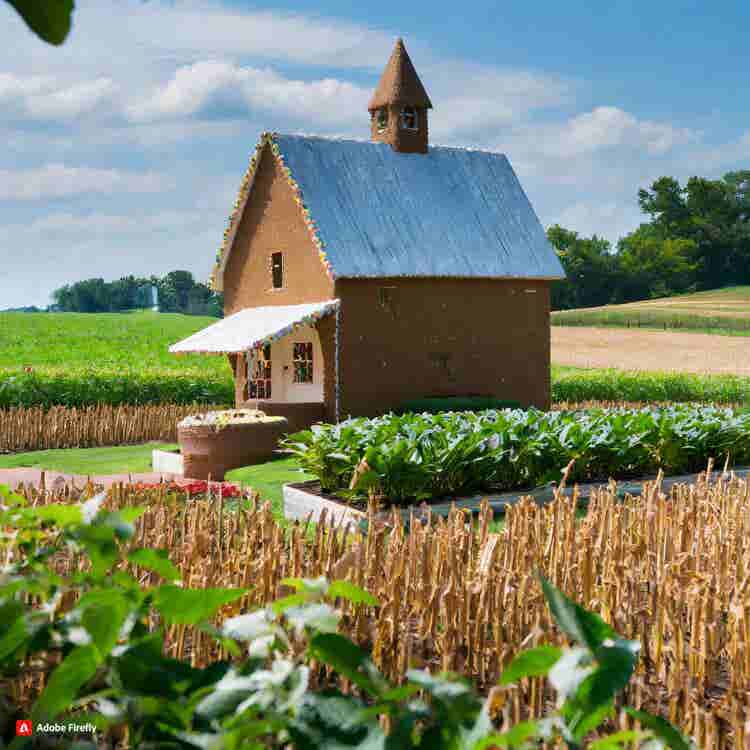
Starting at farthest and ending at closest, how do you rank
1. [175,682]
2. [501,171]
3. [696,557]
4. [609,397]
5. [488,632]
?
[609,397] < [501,171] < [696,557] < [488,632] < [175,682]

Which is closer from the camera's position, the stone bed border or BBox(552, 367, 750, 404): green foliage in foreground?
the stone bed border

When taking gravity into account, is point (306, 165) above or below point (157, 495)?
above

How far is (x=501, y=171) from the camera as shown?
2478cm

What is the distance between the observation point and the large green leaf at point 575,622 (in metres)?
1.52

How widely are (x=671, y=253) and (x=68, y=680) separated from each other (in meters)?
83.6

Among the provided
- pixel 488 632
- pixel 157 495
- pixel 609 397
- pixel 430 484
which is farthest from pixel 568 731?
pixel 609 397

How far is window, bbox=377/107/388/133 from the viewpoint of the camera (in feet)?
78.3

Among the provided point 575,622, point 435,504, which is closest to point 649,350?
point 435,504

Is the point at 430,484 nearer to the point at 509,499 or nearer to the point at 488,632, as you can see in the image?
the point at 509,499

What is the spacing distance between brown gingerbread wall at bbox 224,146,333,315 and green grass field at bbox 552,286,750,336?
147ft

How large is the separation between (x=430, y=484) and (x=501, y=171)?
15.1 meters

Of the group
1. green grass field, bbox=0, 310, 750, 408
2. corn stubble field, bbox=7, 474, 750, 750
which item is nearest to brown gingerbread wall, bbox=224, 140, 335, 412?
green grass field, bbox=0, 310, 750, 408

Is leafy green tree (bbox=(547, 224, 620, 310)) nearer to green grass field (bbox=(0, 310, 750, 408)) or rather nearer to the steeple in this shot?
green grass field (bbox=(0, 310, 750, 408))

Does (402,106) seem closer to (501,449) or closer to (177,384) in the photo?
(177,384)
